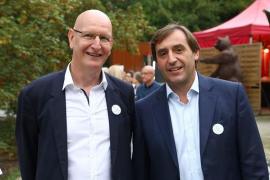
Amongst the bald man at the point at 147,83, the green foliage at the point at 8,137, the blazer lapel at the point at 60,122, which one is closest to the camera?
the blazer lapel at the point at 60,122

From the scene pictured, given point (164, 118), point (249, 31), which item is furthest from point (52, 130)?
point (249, 31)

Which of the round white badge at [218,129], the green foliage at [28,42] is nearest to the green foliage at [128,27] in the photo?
the green foliage at [28,42]

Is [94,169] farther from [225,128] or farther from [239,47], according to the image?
[239,47]

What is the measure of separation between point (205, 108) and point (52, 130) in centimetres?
92

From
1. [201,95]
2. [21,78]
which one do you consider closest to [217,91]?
[201,95]

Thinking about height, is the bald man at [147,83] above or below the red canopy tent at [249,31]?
below

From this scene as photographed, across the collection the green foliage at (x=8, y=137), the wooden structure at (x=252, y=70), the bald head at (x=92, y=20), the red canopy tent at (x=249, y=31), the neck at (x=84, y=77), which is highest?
the red canopy tent at (x=249, y=31)

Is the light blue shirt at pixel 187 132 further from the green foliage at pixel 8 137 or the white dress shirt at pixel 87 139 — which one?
the green foliage at pixel 8 137

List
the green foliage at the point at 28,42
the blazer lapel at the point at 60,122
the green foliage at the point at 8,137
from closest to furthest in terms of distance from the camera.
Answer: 1. the blazer lapel at the point at 60,122
2. the green foliage at the point at 8,137
3. the green foliage at the point at 28,42

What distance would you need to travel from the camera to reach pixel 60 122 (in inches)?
127

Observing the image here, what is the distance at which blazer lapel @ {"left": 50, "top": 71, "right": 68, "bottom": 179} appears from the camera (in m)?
3.21

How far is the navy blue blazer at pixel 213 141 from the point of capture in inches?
128

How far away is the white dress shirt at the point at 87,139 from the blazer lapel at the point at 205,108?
56 centimetres

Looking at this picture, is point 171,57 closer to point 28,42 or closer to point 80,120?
point 80,120
